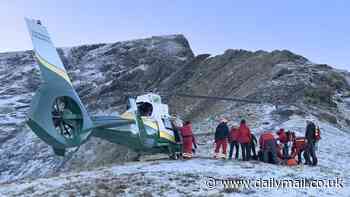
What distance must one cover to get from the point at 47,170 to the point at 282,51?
21.6 m


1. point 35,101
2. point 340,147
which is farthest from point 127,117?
point 340,147

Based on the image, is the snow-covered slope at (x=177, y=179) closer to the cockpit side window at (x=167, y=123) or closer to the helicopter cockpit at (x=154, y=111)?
the helicopter cockpit at (x=154, y=111)

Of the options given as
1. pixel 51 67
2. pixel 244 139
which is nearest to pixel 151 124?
pixel 244 139

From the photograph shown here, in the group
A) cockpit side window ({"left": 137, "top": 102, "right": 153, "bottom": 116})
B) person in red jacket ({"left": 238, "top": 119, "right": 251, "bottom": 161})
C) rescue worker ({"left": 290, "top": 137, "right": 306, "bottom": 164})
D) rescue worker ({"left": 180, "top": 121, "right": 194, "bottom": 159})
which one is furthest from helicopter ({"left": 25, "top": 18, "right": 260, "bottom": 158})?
rescue worker ({"left": 290, "top": 137, "right": 306, "bottom": 164})

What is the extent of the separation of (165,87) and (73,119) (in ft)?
117

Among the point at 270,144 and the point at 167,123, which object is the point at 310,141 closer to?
the point at 270,144

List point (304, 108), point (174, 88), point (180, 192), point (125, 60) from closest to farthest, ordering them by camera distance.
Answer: point (180, 192) → point (304, 108) → point (174, 88) → point (125, 60)

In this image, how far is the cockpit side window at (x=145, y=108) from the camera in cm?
2097

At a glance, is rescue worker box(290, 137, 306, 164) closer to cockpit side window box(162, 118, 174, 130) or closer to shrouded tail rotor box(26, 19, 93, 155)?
cockpit side window box(162, 118, 174, 130)

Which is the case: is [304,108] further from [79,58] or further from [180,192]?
[79,58]

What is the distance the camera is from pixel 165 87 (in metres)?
52.2

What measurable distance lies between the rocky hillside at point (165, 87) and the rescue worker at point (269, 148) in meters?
4.40

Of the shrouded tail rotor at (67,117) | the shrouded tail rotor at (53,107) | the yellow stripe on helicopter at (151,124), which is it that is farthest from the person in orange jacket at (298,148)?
the shrouded tail rotor at (67,117)

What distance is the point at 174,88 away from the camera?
51750mm
